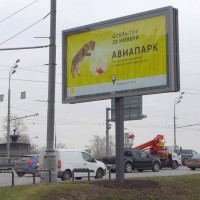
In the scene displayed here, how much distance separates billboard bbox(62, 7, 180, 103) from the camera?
15625 millimetres

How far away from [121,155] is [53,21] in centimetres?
527

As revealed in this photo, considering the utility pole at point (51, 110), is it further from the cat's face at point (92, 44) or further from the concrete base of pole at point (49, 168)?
the cat's face at point (92, 44)

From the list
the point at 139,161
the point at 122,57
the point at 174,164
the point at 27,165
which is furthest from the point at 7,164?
the point at 122,57

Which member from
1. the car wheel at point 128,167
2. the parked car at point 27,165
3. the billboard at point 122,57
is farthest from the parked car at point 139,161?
the billboard at point 122,57

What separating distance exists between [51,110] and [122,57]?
3.03 meters

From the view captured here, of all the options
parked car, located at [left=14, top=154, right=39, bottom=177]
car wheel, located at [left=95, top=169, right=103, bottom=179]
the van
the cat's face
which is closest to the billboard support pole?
the cat's face

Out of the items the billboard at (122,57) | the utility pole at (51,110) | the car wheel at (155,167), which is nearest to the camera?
the billboard at (122,57)

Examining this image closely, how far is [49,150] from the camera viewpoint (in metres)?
17.0

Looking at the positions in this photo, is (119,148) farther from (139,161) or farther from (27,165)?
(139,161)

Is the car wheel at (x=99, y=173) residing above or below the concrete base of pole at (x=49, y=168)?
below

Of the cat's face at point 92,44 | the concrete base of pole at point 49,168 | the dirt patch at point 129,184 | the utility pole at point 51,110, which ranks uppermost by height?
the cat's face at point 92,44

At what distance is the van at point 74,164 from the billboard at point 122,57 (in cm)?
824

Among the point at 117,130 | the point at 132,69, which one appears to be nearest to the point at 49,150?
the point at 117,130

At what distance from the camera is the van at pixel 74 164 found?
1012 inches
